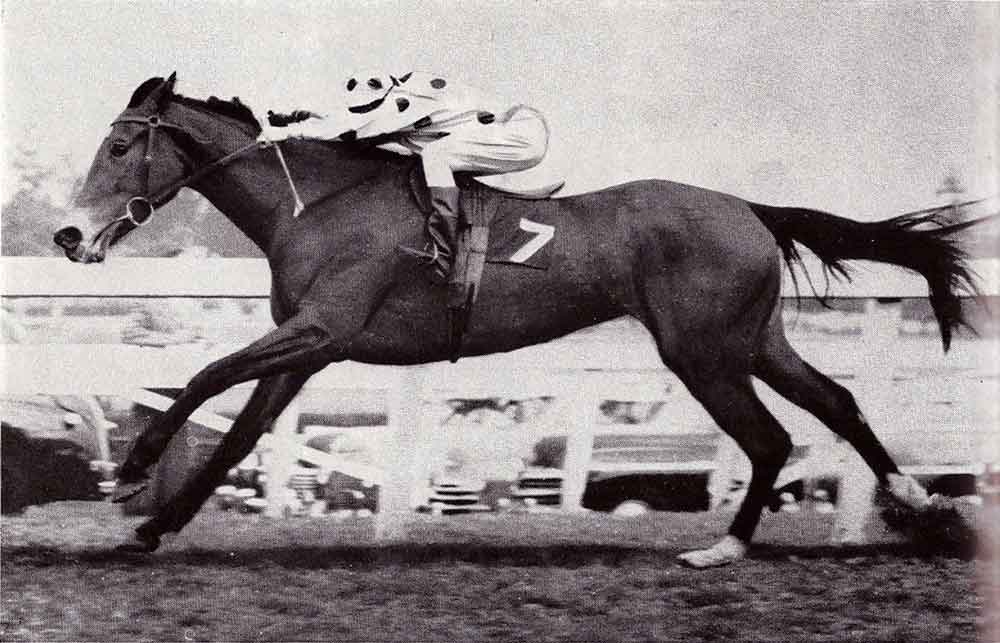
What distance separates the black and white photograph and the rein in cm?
1

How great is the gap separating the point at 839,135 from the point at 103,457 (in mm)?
3328

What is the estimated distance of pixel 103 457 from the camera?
4207mm

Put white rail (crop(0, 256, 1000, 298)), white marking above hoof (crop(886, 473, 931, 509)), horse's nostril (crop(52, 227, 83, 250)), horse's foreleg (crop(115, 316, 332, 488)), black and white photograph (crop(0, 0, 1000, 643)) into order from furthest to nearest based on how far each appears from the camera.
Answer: white marking above hoof (crop(886, 473, 931, 509)) → white rail (crop(0, 256, 1000, 298)) → black and white photograph (crop(0, 0, 1000, 643)) → horse's nostril (crop(52, 227, 83, 250)) → horse's foreleg (crop(115, 316, 332, 488))

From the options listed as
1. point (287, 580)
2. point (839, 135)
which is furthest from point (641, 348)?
point (287, 580)

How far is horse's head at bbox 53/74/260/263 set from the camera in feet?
13.3

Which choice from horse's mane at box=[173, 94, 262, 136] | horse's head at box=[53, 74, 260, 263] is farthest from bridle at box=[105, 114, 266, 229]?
horse's mane at box=[173, 94, 262, 136]

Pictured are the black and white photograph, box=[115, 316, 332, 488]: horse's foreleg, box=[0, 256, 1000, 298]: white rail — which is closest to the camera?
box=[115, 316, 332, 488]: horse's foreleg

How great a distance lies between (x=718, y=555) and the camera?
14.1ft

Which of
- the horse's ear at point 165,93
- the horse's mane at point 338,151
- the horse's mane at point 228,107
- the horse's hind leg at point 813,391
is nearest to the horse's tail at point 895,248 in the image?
the horse's hind leg at point 813,391

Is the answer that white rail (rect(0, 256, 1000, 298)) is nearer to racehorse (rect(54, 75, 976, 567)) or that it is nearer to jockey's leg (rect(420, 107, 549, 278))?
racehorse (rect(54, 75, 976, 567))

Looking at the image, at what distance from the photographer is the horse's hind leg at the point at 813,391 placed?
14.0ft

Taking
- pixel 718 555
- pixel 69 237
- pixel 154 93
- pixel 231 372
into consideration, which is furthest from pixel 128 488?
pixel 718 555

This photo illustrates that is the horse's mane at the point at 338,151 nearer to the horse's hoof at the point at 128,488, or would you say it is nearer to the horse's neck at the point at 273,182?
the horse's neck at the point at 273,182

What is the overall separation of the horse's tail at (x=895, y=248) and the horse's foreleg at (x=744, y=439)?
609mm
